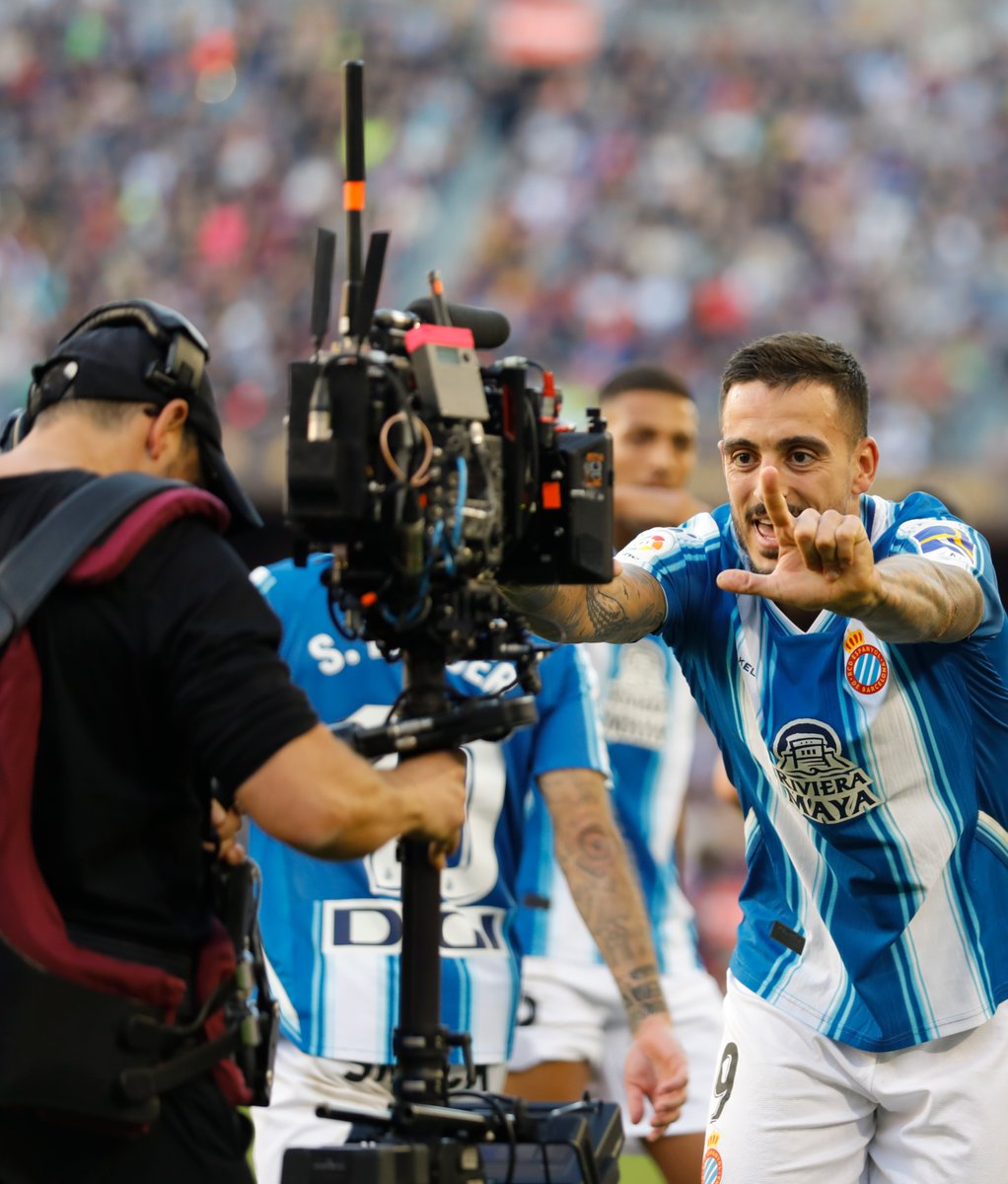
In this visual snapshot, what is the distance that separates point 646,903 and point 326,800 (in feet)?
10.4

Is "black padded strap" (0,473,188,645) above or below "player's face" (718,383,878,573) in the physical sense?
below

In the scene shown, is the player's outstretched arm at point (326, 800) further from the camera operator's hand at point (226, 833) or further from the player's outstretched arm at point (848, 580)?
the player's outstretched arm at point (848, 580)

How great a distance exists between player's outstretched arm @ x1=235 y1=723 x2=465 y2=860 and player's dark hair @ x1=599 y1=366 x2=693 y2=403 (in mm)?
3665

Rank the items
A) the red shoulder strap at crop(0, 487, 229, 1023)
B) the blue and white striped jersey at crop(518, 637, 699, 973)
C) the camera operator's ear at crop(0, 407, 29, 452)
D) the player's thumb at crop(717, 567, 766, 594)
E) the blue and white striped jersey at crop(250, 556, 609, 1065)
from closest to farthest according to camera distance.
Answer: the red shoulder strap at crop(0, 487, 229, 1023), the player's thumb at crop(717, 567, 766, 594), the camera operator's ear at crop(0, 407, 29, 452), the blue and white striped jersey at crop(250, 556, 609, 1065), the blue and white striped jersey at crop(518, 637, 699, 973)

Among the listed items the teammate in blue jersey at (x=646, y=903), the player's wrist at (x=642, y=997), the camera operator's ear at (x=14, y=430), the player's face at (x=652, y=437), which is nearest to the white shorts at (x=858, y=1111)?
the player's wrist at (x=642, y=997)

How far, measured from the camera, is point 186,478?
2988 millimetres

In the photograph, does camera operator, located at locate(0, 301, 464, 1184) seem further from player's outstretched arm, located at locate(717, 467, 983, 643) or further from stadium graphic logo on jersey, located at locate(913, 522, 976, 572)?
stadium graphic logo on jersey, located at locate(913, 522, 976, 572)

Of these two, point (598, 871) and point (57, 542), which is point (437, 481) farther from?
point (598, 871)

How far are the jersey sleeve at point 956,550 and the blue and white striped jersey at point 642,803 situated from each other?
2.13 m

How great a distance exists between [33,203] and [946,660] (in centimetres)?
1372

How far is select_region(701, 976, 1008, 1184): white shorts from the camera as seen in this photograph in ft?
11.3

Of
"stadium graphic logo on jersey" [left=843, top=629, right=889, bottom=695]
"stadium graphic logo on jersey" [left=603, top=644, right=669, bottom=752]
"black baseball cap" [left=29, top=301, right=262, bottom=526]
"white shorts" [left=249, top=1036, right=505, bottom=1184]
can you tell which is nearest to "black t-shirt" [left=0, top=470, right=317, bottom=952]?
"black baseball cap" [left=29, top=301, right=262, bottom=526]

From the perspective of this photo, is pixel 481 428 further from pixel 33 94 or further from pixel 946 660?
pixel 33 94

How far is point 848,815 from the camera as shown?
346 cm
